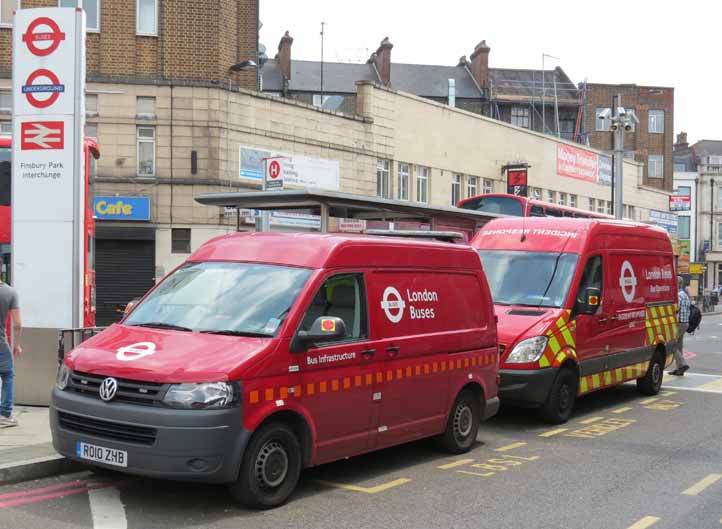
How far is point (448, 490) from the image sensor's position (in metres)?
7.62

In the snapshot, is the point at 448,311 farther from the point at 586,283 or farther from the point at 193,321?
the point at 586,283

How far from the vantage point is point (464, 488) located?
25.3ft

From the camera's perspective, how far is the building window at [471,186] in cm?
4100

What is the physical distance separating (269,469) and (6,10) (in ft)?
83.6

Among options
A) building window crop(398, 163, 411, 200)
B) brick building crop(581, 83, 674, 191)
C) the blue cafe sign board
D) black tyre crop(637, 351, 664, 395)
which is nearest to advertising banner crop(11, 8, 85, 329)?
black tyre crop(637, 351, 664, 395)

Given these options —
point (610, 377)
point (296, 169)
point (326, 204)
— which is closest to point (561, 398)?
point (610, 377)

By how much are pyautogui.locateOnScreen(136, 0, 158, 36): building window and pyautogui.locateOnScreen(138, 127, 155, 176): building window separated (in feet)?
11.1

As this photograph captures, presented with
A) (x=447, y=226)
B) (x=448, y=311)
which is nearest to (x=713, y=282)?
(x=447, y=226)

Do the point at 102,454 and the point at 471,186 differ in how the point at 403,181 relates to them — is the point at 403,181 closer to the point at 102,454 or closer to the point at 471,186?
the point at 471,186

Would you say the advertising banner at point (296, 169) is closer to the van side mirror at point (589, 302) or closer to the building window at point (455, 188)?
the building window at point (455, 188)

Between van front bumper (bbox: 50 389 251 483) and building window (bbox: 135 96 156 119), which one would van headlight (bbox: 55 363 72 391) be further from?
building window (bbox: 135 96 156 119)

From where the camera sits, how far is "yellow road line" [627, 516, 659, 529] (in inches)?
259

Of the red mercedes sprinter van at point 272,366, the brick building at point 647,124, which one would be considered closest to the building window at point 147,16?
the red mercedes sprinter van at point 272,366

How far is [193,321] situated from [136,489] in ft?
4.78
